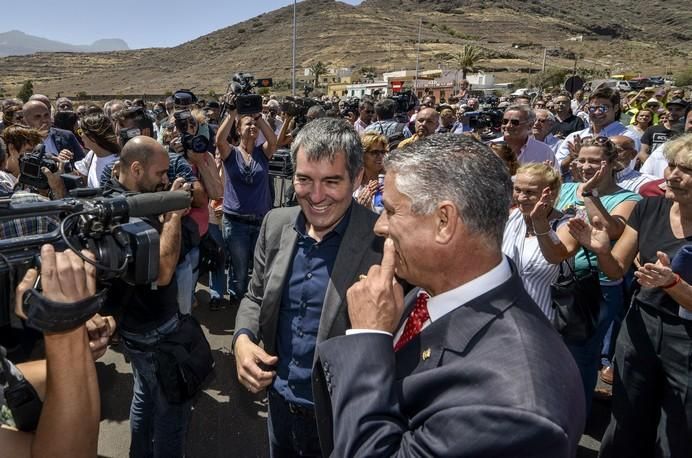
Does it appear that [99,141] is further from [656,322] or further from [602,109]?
[602,109]

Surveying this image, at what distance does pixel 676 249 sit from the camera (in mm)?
2320

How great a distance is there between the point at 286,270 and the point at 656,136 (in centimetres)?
587

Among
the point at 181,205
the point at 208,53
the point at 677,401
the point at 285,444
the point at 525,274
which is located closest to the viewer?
the point at 181,205

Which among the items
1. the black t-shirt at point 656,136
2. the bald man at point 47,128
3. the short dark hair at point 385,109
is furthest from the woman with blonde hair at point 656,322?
the bald man at point 47,128

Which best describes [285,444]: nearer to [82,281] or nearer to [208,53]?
[82,281]

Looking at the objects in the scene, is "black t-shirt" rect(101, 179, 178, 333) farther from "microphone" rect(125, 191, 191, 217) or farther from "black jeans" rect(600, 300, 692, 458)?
"black jeans" rect(600, 300, 692, 458)

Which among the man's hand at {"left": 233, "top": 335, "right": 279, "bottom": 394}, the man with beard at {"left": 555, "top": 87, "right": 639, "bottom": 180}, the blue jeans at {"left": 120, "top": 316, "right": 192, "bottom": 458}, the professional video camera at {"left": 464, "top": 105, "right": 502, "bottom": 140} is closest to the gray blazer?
the man's hand at {"left": 233, "top": 335, "right": 279, "bottom": 394}

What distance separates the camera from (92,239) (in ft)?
3.85

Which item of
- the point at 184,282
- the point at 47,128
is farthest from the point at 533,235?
the point at 47,128

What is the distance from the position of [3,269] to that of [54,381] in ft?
1.03

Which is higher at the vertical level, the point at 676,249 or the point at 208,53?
the point at 208,53

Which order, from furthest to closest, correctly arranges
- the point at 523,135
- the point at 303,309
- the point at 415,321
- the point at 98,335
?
1. the point at 523,135
2. the point at 303,309
3. the point at 98,335
4. the point at 415,321

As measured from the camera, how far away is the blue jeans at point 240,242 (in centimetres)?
465

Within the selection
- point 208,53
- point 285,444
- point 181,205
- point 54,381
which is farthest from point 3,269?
point 208,53
